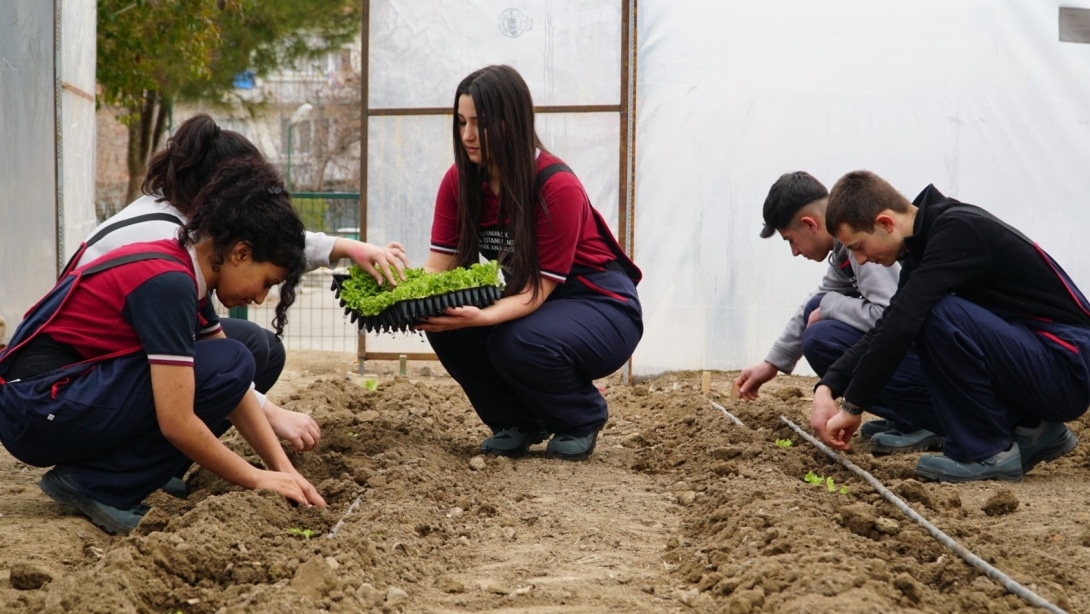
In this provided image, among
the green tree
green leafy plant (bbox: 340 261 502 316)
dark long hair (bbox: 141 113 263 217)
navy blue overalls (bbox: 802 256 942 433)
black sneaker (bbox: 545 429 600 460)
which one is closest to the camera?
dark long hair (bbox: 141 113 263 217)

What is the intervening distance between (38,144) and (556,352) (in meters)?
4.48

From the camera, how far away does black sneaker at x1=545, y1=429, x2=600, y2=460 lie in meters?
4.51

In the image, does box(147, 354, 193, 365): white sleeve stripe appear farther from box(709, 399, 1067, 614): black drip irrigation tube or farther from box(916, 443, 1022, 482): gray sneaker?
box(916, 443, 1022, 482): gray sneaker

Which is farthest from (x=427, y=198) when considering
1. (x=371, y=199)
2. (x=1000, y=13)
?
(x=1000, y=13)

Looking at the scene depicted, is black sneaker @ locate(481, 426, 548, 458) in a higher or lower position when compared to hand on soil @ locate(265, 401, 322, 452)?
lower

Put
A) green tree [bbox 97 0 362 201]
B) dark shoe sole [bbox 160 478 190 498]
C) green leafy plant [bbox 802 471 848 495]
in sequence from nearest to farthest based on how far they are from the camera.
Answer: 1. green leafy plant [bbox 802 471 848 495]
2. dark shoe sole [bbox 160 478 190 498]
3. green tree [bbox 97 0 362 201]

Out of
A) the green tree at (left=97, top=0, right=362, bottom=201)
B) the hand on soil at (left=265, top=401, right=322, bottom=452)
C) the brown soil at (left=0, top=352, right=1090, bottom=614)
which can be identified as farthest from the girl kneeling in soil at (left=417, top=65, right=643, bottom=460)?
the green tree at (left=97, top=0, right=362, bottom=201)

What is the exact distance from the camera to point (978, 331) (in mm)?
4059

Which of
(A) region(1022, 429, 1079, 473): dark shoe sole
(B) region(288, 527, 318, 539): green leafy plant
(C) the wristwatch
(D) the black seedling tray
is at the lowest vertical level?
(B) region(288, 527, 318, 539): green leafy plant

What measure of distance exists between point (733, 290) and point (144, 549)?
17.1ft

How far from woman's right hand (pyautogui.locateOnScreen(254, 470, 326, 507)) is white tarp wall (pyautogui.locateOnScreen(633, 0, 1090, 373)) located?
4.21m

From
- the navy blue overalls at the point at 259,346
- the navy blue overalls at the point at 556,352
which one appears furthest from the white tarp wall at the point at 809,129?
the navy blue overalls at the point at 259,346

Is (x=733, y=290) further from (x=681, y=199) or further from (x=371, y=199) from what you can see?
(x=371, y=199)

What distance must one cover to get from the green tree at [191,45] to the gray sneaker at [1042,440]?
398 inches
